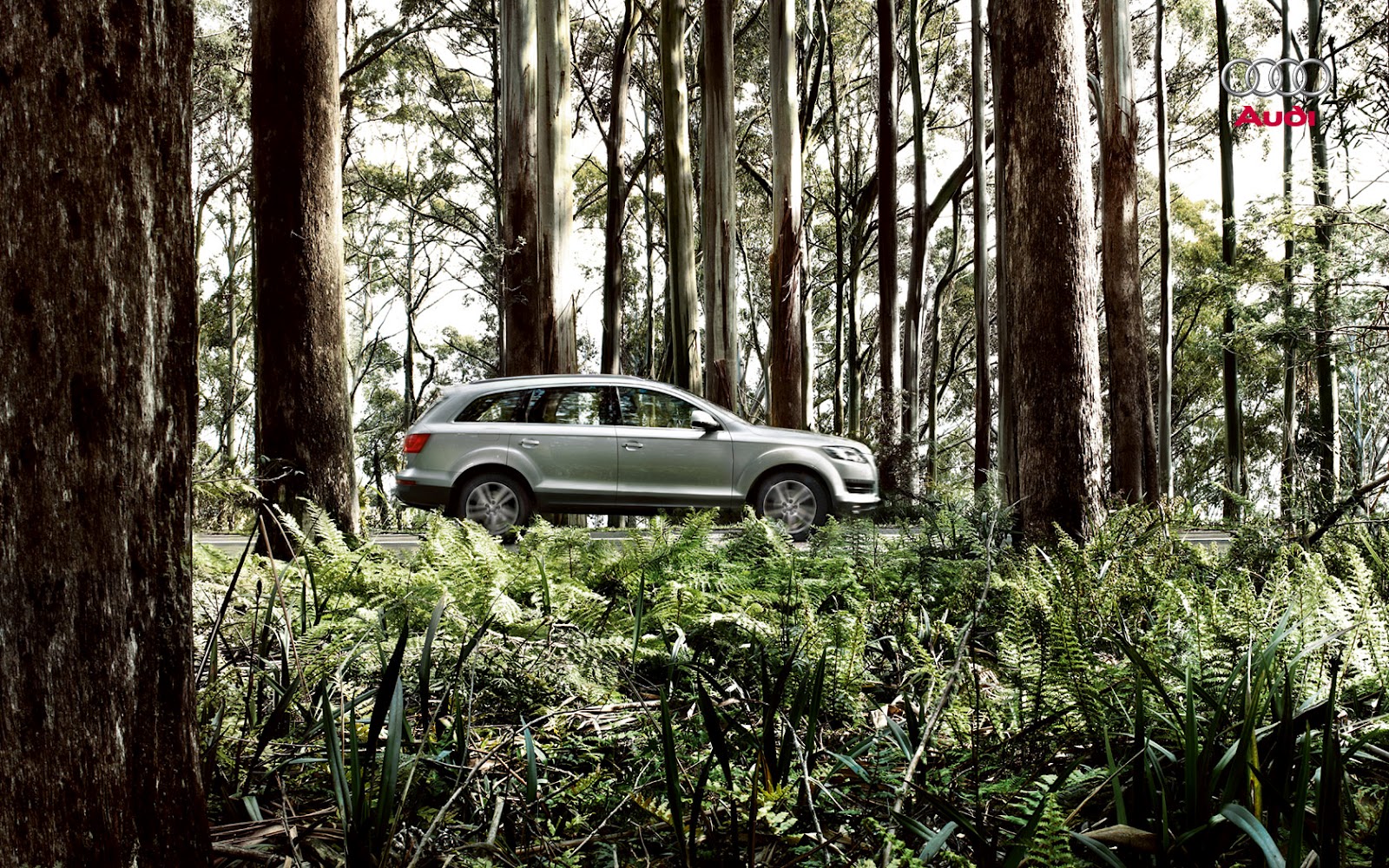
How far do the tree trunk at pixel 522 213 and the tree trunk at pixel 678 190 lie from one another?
2.92 meters

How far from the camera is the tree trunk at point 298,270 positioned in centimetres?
599

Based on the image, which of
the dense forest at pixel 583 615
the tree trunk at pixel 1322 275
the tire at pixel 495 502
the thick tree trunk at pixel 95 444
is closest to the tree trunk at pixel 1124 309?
the dense forest at pixel 583 615

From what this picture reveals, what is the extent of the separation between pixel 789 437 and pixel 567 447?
7.83 ft

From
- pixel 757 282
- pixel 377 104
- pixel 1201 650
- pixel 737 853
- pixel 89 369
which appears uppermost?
pixel 377 104

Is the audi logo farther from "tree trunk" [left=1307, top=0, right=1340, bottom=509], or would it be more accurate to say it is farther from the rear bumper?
the rear bumper

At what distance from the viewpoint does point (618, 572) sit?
4.48m

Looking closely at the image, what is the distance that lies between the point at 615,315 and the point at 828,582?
624 inches

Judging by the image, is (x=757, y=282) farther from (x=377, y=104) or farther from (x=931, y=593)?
(x=931, y=593)

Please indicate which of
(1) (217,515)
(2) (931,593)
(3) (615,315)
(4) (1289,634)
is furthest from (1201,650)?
(1) (217,515)

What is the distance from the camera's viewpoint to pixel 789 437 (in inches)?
424

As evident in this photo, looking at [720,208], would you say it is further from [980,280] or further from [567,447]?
[567,447]

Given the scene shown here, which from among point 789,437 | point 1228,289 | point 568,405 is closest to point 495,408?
point 568,405

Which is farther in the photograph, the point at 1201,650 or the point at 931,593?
the point at 931,593

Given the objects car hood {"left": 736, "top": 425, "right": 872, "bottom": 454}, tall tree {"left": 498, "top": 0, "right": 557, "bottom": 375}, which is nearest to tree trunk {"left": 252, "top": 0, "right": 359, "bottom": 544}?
car hood {"left": 736, "top": 425, "right": 872, "bottom": 454}
